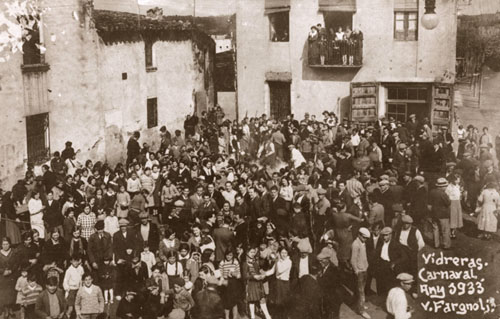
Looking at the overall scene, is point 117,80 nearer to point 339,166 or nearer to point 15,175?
point 15,175

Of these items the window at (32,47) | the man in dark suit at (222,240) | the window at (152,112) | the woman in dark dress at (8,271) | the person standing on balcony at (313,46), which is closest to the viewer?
the woman in dark dress at (8,271)

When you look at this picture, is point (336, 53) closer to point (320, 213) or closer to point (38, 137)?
point (38, 137)

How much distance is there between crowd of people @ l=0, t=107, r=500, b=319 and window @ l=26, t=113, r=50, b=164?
2.72ft

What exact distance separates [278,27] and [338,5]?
2818 mm

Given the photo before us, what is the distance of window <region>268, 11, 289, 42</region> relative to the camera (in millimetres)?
26141

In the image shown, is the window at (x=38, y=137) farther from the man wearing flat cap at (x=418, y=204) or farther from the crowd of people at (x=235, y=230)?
the man wearing flat cap at (x=418, y=204)

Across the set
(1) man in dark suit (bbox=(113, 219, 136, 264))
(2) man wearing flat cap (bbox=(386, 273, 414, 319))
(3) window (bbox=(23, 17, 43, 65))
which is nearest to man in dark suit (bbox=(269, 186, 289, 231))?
(1) man in dark suit (bbox=(113, 219, 136, 264))

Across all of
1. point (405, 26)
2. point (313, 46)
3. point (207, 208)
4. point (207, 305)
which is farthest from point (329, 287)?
point (405, 26)

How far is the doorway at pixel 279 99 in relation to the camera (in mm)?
26797

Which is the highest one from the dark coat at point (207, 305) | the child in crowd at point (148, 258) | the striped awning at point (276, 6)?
the striped awning at point (276, 6)

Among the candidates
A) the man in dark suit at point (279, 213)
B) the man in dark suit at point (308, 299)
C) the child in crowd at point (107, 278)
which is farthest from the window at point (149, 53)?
the man in dark suit at point (308, 299)

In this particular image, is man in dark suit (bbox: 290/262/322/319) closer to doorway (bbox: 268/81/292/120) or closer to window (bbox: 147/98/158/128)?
window (bbox: 147/98/158/128)

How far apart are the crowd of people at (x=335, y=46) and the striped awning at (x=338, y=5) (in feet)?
2.34

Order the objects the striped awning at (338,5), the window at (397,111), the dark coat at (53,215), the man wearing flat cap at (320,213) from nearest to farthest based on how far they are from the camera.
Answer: the man wearing flat cap at (320,213) → the dark coat at (53,215) → the striped awning at (338,5) → the window at (397,111)
